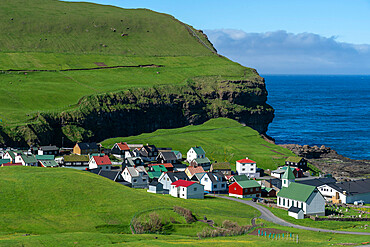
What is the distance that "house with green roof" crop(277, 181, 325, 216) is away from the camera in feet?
310

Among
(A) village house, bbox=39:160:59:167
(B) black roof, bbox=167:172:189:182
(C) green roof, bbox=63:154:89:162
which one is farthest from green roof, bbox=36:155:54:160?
(B) black roof, bbox=167:172:189:182

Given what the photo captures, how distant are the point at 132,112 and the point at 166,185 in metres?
84.6

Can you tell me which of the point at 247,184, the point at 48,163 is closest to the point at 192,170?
the point at 247,184

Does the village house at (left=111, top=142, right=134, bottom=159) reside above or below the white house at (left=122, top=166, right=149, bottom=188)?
above

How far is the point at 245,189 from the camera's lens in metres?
109

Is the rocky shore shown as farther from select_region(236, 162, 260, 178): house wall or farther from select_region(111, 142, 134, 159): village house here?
select_region(111, 142, 134, 159): village house

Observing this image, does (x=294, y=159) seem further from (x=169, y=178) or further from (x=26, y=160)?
(x=26, y=160)

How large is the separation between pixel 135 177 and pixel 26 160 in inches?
1186

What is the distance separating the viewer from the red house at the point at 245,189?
358 ft

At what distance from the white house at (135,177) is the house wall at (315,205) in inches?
1539

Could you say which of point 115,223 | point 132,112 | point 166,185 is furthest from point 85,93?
point 115,223

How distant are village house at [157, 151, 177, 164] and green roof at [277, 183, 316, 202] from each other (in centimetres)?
4587

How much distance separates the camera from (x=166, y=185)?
366 feet

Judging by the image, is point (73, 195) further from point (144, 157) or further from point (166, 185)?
point (144, 157)
